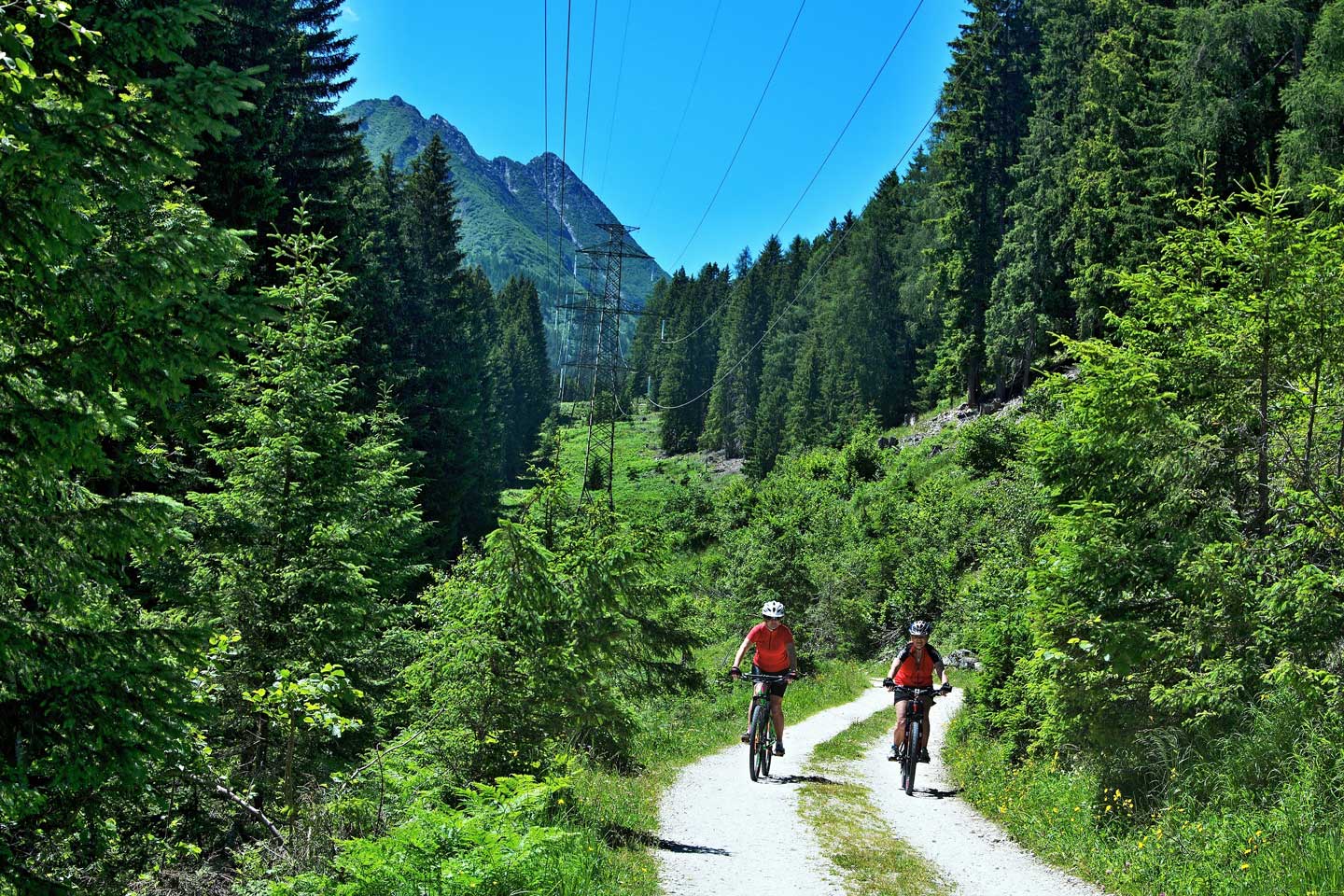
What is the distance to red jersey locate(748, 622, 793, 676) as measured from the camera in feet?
35.6

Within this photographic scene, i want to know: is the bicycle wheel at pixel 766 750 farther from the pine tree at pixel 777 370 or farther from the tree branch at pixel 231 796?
the pine tree at pixel 777 370

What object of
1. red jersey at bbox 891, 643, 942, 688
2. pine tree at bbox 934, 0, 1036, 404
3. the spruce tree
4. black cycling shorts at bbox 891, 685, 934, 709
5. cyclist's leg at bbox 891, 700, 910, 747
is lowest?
cyclist's leg at bbox 891, 700, 910, 747

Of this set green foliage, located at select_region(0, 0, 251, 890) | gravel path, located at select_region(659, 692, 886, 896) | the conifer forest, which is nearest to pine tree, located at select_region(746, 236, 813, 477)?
the conifer forest

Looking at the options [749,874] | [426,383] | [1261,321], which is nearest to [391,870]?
[749,874]

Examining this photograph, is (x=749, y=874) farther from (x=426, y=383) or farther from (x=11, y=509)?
(x=426, y=383)

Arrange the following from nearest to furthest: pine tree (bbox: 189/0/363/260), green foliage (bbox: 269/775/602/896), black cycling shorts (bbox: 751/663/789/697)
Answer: green foliage (bbox: 269/775/602/896)
black cycling shorts (bbox: 751/663/789/697)
pine tree (bbox: 189/0/363/260)

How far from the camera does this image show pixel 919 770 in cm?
1391

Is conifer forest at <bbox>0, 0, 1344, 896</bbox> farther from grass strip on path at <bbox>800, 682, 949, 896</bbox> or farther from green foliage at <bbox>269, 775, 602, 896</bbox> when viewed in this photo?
grass strip on path at <bbox>800, 682, 949, 896</bbox>

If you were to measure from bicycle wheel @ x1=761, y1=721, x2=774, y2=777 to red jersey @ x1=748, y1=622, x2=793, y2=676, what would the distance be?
0.79 m

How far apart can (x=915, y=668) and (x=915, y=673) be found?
58 millimetres

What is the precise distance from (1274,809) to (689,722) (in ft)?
42.3

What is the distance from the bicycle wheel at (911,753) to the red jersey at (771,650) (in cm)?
175

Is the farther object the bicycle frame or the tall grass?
the bicycle frame

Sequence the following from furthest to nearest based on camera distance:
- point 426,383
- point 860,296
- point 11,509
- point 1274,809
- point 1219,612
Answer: point 860,296 → point 426,383 → point 1219,612 → point 1274,809 → point 11,509
